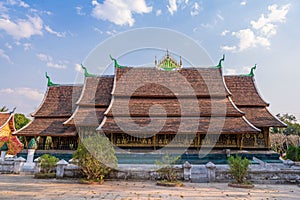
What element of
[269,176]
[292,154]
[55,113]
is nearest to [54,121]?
[55,113]

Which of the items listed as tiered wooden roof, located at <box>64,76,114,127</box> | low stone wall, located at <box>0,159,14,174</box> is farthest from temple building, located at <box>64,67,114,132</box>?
low stone wall, located at <box>0,159,14,174</box>

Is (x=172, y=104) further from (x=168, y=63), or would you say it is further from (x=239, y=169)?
(x=239, y=169)

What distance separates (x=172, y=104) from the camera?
18.3m

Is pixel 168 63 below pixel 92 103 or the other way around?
the other way around

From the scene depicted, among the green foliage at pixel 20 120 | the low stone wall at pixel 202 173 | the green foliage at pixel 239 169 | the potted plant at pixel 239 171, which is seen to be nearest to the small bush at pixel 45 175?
the low stone wall at pixel 202 173

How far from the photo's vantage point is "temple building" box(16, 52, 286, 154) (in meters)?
16.4

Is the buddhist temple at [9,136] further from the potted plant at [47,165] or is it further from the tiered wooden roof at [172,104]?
the potted plant at [47,165]

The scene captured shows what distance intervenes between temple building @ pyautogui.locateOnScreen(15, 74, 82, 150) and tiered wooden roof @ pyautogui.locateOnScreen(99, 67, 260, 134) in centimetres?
373

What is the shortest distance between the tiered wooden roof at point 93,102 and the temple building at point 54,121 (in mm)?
997

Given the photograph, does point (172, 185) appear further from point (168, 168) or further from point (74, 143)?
point (74, 143)

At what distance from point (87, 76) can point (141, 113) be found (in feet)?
23.3

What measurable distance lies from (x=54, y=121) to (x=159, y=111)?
27.7ft

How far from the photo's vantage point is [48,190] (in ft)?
28.3

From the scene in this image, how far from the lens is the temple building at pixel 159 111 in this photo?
16.4 m
